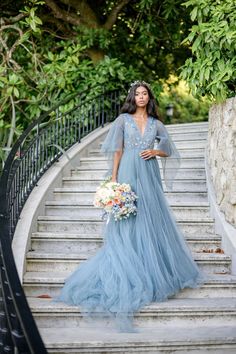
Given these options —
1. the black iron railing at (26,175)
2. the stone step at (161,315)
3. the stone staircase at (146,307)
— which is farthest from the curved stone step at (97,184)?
the stone step at (161,315)

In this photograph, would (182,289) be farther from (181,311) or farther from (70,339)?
(70,339)

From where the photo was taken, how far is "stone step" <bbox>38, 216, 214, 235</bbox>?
671 centimetres

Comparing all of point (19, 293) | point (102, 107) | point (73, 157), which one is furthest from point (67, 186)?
point (19, 293)

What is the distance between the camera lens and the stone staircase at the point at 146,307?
4680 millimetres

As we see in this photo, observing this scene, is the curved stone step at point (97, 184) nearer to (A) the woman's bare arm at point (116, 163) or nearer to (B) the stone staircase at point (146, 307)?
(B) the stone staircase at point (146, 307)

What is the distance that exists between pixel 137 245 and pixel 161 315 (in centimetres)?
62

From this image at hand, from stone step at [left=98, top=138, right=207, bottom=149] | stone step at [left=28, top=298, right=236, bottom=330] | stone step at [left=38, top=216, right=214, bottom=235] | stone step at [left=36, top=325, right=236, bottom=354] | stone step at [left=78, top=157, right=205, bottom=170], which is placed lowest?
stone step at [left=36, top=325, right=236, bottom=354]

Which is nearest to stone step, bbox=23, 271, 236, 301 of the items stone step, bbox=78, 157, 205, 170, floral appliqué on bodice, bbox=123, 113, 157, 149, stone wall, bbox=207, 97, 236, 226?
stone wall, bbox=207, 97, 236, 226

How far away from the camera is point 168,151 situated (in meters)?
5.77

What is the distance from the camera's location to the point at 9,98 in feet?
31.4

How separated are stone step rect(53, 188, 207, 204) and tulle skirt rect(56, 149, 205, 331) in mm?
1713

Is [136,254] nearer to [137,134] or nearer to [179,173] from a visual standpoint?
[137,134]

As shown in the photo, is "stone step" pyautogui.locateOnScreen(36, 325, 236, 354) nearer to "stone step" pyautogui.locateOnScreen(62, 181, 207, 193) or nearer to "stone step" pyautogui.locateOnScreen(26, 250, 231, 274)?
"stone step" pyautogui.locateOnScreen(26, 250, 231, 274)

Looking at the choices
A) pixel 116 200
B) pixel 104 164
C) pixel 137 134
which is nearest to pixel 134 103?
pixel 137 134
